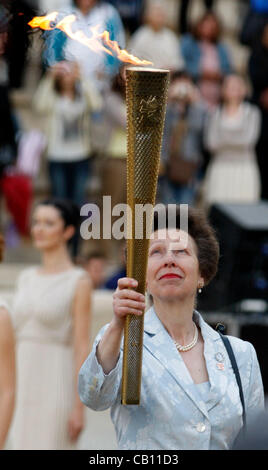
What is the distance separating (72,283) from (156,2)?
494 cm

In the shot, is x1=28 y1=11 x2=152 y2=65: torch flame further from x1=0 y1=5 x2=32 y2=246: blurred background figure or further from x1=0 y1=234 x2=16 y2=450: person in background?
x1=0 y1=5 x2=32 y2=246: blurred background figure

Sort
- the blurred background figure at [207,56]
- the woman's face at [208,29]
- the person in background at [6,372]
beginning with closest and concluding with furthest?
the person in background at [6,372] → the blurred background figure at [207,56] → the woman's face at [208,29]

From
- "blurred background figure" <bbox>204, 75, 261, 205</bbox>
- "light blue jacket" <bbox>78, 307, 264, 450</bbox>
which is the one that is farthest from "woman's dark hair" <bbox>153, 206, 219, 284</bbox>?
"blurred background figure" <bbox>204, 75, 261, 205</bbox>

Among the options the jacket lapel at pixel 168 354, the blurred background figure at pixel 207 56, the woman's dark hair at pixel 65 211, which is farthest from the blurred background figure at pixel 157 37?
the jacket lapel at pixel 168 354

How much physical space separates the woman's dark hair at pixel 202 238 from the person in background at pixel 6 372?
1.19m

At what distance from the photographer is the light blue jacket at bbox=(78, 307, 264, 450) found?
2986mm

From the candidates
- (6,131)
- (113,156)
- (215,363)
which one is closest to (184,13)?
(113,156)

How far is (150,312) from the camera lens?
3264 millimetres

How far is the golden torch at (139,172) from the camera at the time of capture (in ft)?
9.02

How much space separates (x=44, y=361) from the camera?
586 centimetres

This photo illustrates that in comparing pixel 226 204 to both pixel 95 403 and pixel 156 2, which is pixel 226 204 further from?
pixel 95 403

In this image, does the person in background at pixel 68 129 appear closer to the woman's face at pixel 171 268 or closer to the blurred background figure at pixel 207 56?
the blurred background figure at pixel 207 56

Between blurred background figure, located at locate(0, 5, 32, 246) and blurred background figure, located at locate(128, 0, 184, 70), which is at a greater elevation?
blurred background figure, located at locate(128, 0, 184, 70)

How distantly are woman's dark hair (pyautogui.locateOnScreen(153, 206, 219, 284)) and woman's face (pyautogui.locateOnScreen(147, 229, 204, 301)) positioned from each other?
5 cm
